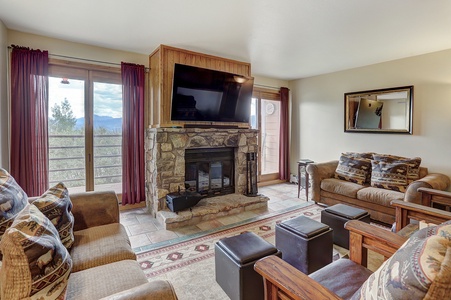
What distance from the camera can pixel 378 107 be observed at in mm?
4230

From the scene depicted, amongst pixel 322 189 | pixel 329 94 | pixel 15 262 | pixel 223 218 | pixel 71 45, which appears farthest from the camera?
pixel 329 94

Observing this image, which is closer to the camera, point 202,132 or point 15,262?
point 15,262

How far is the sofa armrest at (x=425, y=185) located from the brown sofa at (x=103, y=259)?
302 centimetres

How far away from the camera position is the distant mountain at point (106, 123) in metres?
3.49

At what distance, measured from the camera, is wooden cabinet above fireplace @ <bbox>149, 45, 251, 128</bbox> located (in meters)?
3.50

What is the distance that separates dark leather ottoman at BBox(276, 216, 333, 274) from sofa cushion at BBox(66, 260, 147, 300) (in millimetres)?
1369

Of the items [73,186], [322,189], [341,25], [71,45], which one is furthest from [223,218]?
[71,45]

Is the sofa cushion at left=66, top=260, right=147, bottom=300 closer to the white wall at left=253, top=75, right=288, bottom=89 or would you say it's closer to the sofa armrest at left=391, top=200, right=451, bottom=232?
the sofa armrest at left=391, top=200, right=451, bottom=232

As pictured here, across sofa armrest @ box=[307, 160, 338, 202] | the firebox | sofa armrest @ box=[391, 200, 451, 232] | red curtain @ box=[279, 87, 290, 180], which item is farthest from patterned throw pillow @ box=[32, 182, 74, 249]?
red curtain @ box=[279, 87, 290, 180]

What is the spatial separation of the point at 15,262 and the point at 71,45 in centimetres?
332

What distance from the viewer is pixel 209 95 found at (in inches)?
149

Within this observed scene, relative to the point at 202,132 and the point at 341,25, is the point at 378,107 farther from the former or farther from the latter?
the point at 202,132

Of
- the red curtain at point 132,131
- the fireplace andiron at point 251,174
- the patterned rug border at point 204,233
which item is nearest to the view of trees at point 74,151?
the red curtain at point 132,131

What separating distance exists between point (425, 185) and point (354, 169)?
1103 millimetres
